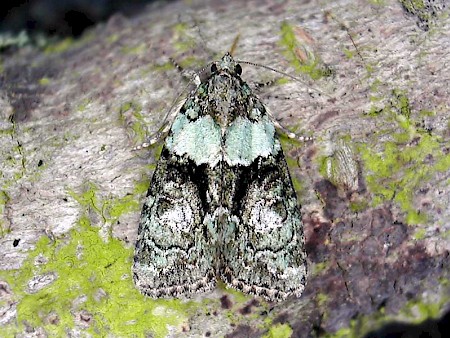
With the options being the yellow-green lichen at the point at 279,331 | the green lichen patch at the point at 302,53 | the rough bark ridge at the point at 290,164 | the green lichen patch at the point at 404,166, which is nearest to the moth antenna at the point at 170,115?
the rough bark ridge at the point at 290,164

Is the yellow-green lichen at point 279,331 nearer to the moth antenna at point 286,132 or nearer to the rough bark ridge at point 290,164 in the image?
the rough bark ridge at point 290,164

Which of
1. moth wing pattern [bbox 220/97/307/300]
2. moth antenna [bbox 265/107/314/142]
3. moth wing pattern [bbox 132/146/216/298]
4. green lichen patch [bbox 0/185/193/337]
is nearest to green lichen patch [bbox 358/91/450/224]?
moth antenna [bbox 265/107/314/142]

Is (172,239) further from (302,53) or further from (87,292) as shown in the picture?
(302,53)

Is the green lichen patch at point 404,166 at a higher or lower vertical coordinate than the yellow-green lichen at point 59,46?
lower

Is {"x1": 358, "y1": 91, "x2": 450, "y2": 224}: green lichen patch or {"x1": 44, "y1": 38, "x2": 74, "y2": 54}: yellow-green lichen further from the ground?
{"x1": 44, "y1": 38, "x2": 74, "y2": 54}: yellow-green lichen

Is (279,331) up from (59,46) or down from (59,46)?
down

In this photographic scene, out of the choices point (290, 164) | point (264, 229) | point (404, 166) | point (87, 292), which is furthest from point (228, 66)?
point (87, 292)

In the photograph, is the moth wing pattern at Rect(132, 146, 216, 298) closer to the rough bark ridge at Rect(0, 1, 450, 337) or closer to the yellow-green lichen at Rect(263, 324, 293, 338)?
the rough bark ridge at Rect(0, 1, 450, 337)
